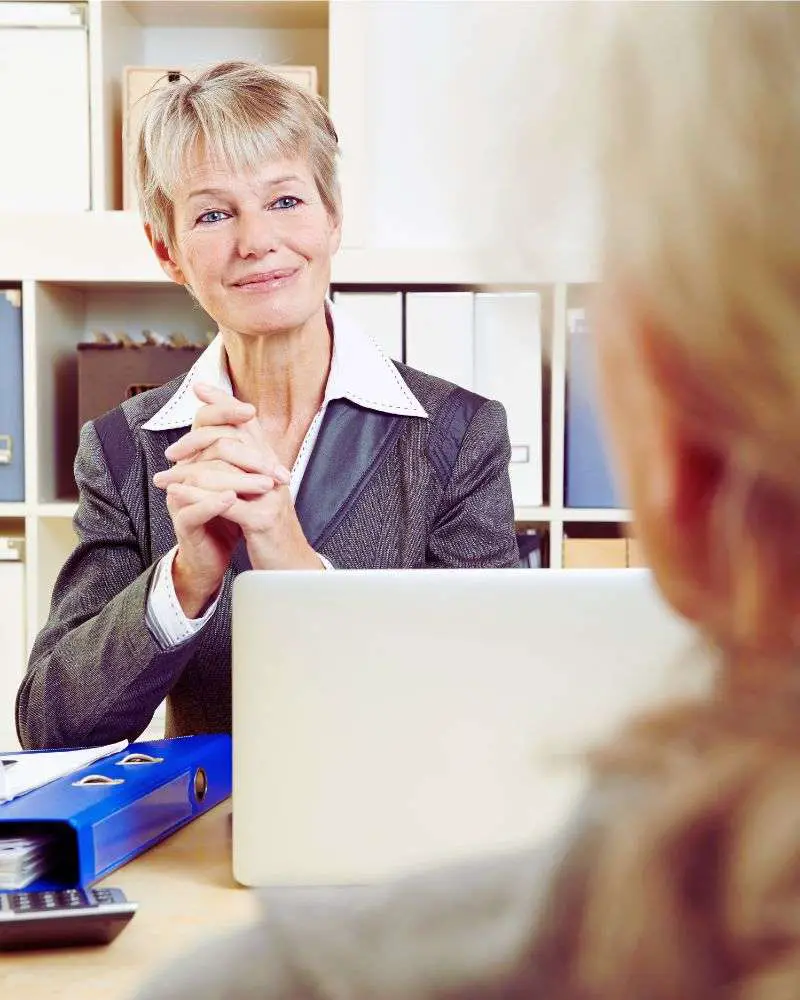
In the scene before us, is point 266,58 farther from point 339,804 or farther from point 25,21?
point 339,804

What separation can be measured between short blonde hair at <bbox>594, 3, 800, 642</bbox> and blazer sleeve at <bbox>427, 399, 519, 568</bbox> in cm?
116

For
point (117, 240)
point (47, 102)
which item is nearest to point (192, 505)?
point (117, 240)

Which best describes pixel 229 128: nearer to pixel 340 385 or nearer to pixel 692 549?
pixel 340 385

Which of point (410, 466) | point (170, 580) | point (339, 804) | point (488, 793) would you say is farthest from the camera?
point (410, 466)

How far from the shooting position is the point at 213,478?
1.06 m

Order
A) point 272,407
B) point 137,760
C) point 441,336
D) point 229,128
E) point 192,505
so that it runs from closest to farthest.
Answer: point 137,760 < point 192,505 < point 229,128 < point 272,407 < point 441,336

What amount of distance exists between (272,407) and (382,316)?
762mm

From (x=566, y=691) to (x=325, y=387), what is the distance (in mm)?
1217

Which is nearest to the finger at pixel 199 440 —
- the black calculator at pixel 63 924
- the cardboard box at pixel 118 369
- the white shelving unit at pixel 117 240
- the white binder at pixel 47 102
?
the black calculator at pixel 63 924

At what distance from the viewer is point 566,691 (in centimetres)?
22

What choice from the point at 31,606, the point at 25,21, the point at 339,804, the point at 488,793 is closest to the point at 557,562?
the point at 31,606

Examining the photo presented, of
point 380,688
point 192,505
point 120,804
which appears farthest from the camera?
point 192,505

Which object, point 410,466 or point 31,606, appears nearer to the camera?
point 410,466

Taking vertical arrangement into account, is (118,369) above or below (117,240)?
below
